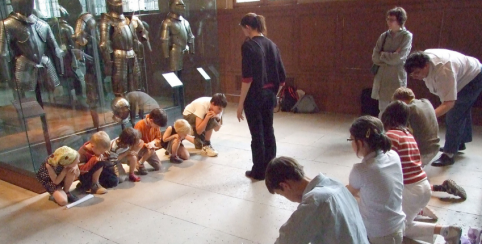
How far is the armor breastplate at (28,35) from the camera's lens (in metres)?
3.43

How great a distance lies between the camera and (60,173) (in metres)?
2.84

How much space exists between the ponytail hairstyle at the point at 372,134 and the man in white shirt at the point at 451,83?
1422 mm

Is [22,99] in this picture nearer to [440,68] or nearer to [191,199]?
[191,199]

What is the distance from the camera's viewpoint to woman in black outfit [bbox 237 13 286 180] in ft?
9.49

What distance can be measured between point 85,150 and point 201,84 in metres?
3.00

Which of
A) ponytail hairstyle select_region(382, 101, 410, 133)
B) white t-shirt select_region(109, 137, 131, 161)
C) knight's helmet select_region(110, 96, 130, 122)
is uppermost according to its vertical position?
ponytail hairstyle select_region(382, 101, 410, 133)

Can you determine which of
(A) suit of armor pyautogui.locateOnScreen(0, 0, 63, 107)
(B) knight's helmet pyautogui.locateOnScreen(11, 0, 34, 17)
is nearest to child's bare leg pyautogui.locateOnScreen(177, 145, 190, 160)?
(A) suit of armor pyautogui.locateOnScreen(0, 0, 63, 107)

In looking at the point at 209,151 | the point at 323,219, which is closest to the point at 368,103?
the point at 209,151

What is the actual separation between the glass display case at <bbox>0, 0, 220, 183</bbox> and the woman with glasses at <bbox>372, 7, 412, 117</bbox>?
260 centimetres

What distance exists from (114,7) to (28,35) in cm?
97

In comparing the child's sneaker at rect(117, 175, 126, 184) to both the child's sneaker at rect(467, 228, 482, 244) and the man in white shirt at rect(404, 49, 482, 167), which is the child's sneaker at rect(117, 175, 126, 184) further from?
the child's sneaker at rect(467, 228, 482, 244)

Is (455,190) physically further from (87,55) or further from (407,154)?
(87,55)

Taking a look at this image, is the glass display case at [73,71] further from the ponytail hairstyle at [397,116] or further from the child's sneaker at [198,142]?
the ponytail hairstyle at [397,116]

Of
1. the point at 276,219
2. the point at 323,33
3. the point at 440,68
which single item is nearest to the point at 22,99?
the point at 276,219
